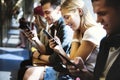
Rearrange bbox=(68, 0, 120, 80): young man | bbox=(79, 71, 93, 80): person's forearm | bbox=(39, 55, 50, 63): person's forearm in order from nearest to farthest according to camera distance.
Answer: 1. bbox=(68, 0, 120, 80): young man
2. bbox=(79, 71, 93, 80): person's forearm
3. bbox=(39, 55, 50, 63): person's forearm

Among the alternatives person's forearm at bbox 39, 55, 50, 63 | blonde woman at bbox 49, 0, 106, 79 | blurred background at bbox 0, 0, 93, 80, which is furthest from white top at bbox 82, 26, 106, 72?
blurred background at bbox 0, 0, 93, 80

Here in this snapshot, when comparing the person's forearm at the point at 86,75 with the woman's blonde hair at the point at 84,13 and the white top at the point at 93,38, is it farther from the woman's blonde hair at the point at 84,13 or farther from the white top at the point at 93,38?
the woman's blonde hair at the point at 84,13

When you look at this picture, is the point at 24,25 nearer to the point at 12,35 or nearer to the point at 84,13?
the point at 12,35

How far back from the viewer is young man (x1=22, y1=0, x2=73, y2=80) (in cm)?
152

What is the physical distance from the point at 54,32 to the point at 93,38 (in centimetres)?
33

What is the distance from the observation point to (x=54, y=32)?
1.60 meters

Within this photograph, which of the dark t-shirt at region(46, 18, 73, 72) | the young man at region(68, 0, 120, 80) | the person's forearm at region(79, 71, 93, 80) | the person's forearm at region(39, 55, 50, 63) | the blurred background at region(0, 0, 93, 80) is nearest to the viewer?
the young man at region(68, 0, 120, 80)

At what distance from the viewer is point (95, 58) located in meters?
1.32

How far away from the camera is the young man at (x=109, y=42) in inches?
43.9

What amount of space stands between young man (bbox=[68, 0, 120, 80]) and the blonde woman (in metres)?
0.07

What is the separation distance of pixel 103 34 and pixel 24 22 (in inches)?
27.1

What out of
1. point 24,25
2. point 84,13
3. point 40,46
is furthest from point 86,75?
point 24,25

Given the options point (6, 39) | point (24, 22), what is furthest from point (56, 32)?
point (6, 39)

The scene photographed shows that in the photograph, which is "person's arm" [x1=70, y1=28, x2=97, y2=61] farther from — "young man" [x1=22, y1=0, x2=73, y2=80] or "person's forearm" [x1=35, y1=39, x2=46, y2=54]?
"person's forearm" [x1=35, y1=39, x2=46, y2=54]
